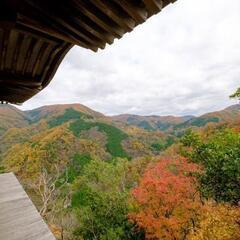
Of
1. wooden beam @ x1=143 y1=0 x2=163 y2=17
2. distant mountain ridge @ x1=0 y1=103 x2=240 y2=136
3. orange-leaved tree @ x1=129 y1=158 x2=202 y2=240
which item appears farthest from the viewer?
distant mountain ridge @ x1=0 y1=103 x2=240 y2=136

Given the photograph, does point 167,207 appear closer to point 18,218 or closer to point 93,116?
point 18,218

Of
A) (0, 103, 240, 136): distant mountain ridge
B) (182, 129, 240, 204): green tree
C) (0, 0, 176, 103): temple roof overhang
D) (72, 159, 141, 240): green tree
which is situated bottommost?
(0, 103, 240, 136): distant mountain ridge

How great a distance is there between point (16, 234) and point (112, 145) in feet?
216

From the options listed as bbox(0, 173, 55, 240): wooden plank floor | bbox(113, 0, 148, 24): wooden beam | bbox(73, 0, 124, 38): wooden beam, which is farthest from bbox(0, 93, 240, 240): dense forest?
bbox(113, 0, 148, 24): wooden beam

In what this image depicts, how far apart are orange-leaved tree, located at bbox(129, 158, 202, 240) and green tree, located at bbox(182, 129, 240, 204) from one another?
190 inches

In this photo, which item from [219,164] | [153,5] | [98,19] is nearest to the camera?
[153,5]

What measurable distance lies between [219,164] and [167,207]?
25.4 ft

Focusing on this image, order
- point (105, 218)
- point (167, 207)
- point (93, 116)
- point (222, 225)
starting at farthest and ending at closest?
point (93, 116), point (105, 218), point (167, 207), point (222, 225)

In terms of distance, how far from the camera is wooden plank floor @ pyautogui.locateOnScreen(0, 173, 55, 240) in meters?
1.82

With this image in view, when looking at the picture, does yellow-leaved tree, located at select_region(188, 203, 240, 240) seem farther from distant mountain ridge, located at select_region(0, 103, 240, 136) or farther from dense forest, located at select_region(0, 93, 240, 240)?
distant mountain ridge, located at select_region(0, 103, 240, 136)

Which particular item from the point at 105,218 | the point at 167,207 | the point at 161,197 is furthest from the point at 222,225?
the point at 105,218

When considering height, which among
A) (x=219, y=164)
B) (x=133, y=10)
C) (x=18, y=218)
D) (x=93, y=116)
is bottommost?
(x=93, y=116)

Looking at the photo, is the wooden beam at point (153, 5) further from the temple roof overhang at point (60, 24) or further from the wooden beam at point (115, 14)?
the wooden beam at point (115, 14)

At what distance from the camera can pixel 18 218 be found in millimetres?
2082
